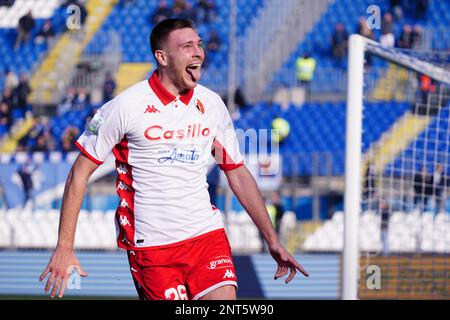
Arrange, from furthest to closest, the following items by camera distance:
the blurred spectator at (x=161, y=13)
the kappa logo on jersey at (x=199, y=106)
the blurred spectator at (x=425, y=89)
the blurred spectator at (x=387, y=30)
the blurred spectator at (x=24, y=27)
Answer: the blurred spectator at (x=24, y=27) < the blurred spectator at (x=161, y=13) < the blurred spectator at (x=387, y=30) < the blurred spectator at (x=425, y=89) < the kappa logo on jersey at (x=199, y=106)

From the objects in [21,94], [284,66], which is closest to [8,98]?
[21,94]

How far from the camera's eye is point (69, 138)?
17.4m

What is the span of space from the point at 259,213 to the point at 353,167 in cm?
278

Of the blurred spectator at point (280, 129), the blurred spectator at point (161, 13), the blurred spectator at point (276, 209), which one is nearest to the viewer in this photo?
the blurred spectator at point (276, 209)

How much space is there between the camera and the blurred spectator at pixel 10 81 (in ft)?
60.6

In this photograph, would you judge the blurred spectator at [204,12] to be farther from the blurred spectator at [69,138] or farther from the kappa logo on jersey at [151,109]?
the kappa logo on jersey at [151,109]

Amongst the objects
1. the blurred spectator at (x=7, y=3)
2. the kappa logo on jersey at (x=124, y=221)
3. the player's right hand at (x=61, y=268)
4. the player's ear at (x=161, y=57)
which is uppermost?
the blurred spectator at (x=7, y=3)

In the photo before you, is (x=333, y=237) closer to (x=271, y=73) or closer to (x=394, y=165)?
(x=394, y=165)

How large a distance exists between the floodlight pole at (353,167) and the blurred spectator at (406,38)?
35.7ft

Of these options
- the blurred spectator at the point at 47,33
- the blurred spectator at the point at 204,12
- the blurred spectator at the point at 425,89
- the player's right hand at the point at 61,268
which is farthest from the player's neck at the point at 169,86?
the blurred spectator at the point at 47,33

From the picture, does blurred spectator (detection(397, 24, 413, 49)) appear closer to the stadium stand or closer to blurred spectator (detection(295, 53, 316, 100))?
the stadium stand

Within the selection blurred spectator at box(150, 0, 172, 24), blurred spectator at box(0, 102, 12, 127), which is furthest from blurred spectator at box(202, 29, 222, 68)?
blurred spectator at box(0, 102, 12, 127)

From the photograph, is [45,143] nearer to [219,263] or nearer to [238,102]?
[238,102]
